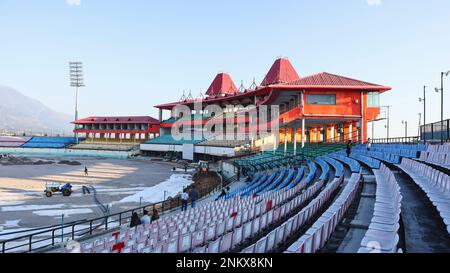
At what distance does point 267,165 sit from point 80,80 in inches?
3434

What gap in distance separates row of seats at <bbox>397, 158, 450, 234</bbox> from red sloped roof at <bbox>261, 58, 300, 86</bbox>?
184 ft

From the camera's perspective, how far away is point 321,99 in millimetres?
33688

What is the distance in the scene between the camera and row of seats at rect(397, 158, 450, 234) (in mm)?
7258

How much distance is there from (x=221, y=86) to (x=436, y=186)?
77315mm

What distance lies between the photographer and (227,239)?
279 inches

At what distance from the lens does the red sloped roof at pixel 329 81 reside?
110ft

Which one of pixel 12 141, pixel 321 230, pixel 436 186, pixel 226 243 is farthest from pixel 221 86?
pixel 321 230

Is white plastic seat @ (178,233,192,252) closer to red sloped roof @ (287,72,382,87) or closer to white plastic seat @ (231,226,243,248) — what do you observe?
white plastic seat @ (231,226,243,248)

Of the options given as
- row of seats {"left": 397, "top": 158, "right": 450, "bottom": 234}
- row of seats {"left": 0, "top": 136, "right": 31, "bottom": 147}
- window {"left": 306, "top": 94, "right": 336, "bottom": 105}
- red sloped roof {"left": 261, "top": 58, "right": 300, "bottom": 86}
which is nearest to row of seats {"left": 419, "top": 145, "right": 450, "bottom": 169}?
row of seats {"left": 397, "top": 158, "right": 450, "bottom": 234}

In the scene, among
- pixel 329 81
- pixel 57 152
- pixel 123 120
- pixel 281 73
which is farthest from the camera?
pixel 123 120

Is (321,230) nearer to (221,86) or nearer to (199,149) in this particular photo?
→ (199,149)

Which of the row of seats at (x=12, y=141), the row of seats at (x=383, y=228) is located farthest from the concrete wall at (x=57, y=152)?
the row of seats at (x=383, y=228)
